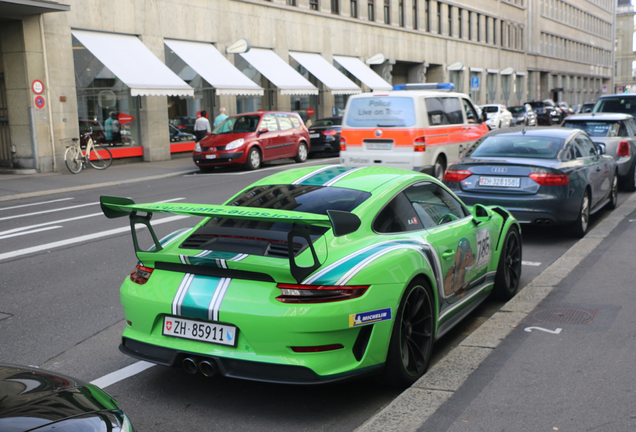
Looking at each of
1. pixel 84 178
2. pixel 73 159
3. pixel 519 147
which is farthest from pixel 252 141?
pixel 519 147

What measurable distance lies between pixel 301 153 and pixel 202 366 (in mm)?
19892

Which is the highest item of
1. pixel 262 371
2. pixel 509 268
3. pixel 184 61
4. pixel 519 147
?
pixel 184 61

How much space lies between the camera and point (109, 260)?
A: 8.03 m

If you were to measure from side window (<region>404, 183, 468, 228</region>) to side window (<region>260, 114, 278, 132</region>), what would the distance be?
644 inches

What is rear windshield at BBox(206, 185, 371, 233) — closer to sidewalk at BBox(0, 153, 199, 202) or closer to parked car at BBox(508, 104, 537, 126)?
sidewalk at BBox(0, 153, 199, 202)

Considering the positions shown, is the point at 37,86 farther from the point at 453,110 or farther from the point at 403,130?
the point at 453,110

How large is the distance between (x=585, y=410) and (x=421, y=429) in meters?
0.94

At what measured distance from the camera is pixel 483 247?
18.2 feet

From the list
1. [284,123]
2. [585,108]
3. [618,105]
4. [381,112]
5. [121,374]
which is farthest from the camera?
[585,108]

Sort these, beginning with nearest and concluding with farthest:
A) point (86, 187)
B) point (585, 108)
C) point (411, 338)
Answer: point (411, 338), point (86, 187), point (585, 108)

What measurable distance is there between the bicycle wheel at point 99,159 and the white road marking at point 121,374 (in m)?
18.0

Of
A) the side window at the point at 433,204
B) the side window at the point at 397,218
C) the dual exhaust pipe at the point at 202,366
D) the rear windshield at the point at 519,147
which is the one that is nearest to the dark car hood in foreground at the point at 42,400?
the dual exhaust pipe at the point at 202,366

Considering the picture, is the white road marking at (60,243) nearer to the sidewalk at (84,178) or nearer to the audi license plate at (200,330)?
the audi license plate at (200,330)

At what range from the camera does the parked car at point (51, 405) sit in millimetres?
2324
